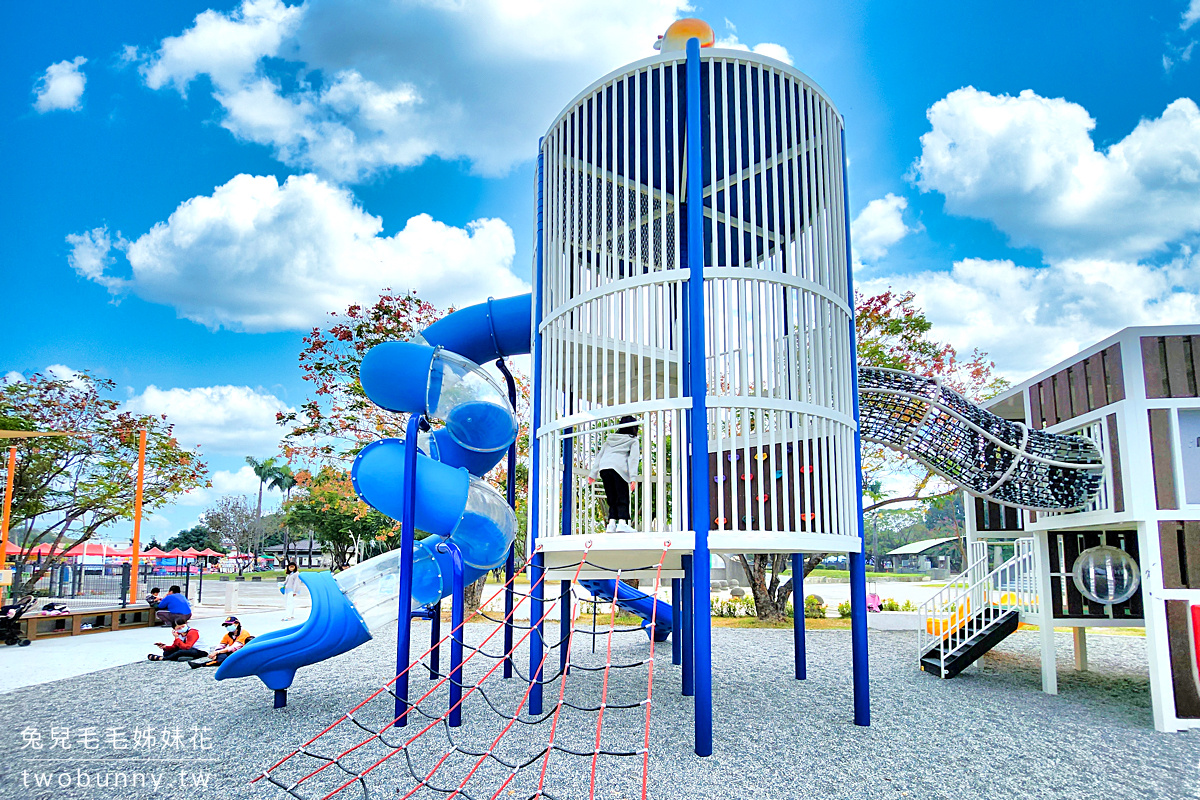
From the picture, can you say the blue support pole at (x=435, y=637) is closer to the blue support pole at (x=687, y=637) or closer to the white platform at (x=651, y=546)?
the white platform at (x=651, y=546)

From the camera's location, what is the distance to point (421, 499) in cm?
749

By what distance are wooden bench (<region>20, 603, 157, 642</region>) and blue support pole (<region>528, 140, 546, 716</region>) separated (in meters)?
A: 11.3

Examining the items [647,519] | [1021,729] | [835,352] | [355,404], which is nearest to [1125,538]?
[1021,729]

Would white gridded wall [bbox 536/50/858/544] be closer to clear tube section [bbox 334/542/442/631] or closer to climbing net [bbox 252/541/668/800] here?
climbing net [bbox 252/541/668/800]

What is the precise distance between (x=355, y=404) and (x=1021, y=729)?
14.0 m

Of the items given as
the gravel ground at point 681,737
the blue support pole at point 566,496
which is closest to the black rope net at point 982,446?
the gravel ground at point 681,737

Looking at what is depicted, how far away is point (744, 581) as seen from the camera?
31938 millimetres

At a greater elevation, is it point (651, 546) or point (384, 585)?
point (651, 546)

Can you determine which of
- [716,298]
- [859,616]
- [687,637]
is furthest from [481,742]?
[716,298]

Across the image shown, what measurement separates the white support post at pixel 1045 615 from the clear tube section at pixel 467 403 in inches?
278

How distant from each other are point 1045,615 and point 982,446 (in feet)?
8.02

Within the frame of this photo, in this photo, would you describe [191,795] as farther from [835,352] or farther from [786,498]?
[835,352]

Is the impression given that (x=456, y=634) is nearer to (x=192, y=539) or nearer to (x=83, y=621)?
(x=83, y=621)

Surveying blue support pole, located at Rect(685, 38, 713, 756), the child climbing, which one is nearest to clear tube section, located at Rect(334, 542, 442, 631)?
the child climbing
